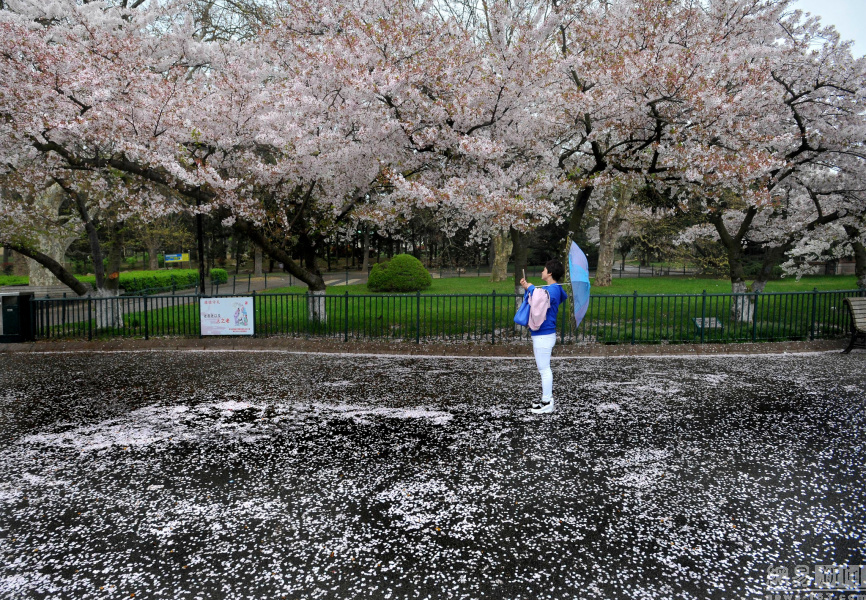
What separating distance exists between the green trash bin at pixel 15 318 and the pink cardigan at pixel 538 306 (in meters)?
12.4

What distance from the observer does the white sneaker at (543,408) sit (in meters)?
6.70

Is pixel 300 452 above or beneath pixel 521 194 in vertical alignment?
beneath

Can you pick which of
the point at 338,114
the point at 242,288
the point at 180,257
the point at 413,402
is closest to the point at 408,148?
the point at 338,114

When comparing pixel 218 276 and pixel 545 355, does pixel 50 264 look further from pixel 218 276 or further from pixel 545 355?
pixel 218 276

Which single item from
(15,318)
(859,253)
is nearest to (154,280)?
(15,318)

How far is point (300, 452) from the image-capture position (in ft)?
17.7

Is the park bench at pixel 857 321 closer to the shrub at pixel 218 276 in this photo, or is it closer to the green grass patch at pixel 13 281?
the shrub at pixel 218 276

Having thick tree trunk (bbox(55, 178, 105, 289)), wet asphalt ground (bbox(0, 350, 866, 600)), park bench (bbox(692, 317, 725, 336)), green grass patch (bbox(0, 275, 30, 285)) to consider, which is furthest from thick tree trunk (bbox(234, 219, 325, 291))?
green grass patch (bbox(0, 275, 30, 285))

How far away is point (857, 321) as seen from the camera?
33.7ft

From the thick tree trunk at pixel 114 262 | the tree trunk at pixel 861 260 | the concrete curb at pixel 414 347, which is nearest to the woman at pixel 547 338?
the concrete curb at pixel 414 347

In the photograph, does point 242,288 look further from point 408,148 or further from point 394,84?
point 394,84

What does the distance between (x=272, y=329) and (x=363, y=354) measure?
3221 millimetres

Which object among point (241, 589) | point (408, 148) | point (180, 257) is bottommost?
point (241, 589)

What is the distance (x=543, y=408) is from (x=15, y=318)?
12.7 meters
